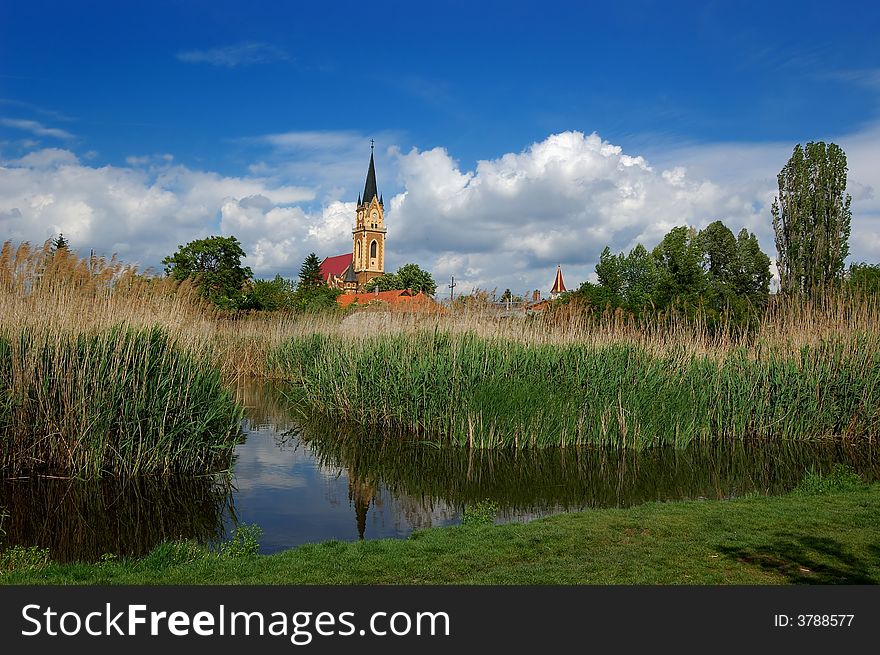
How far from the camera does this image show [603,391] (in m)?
12.1

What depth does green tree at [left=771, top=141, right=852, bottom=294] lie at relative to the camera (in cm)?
3203

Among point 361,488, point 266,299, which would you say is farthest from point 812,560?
point 266,299

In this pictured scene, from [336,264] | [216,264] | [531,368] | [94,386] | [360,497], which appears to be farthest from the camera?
[336,264]

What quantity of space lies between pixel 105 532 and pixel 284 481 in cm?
295

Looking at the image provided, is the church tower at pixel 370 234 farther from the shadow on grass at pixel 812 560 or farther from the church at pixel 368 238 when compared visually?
the shadow on grass at pixel 812 560

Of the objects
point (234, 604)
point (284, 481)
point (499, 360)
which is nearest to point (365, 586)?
point (234, 604)

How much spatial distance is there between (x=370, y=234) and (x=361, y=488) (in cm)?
10935

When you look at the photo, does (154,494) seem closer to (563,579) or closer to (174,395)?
(174,395)

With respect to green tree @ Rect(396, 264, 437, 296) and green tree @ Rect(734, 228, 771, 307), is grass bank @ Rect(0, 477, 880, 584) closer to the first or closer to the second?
green tree @ Rect(734, 228, 771, 307)

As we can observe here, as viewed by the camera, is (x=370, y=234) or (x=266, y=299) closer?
(x=266, y=299)

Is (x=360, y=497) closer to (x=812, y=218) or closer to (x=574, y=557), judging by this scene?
(x=574, y=557)

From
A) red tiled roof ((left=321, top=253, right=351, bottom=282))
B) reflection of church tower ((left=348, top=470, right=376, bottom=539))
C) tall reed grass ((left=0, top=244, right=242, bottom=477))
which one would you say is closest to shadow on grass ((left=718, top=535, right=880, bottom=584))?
reflection of church tower ((left=348, top=470, right=376, bottom=539))

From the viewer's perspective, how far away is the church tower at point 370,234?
383 feet

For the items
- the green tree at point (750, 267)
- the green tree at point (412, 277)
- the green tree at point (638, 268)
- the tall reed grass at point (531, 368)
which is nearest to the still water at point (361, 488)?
the tall reed grass at point (531, 368)
